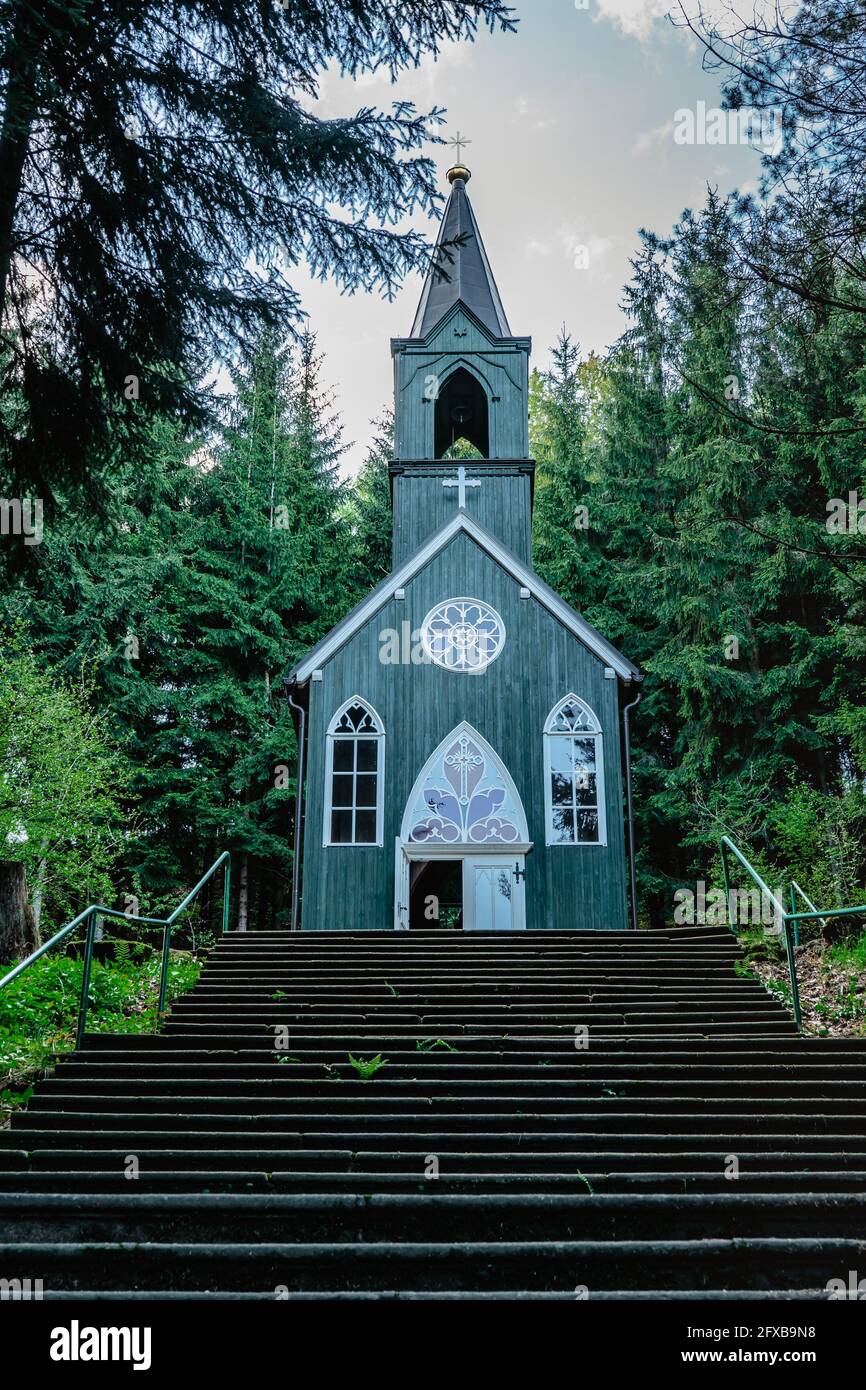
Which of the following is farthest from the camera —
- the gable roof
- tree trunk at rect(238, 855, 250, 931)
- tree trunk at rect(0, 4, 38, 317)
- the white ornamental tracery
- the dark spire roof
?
tree trunk at rect(238, 855, 250, 931)

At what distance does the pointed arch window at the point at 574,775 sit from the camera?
14.2 metres

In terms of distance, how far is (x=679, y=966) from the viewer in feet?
32.8

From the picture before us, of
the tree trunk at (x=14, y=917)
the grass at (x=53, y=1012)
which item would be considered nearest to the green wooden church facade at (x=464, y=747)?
the grass at (x=53, y=1012)

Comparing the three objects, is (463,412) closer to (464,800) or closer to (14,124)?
(464,800)

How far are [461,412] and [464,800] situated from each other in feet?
29.1

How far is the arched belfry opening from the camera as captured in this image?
1861 centimetres

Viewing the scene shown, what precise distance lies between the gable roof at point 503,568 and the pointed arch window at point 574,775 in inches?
38.2

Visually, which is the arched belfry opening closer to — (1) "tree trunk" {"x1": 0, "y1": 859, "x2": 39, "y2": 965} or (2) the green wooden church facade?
(2) the green wooden church facade

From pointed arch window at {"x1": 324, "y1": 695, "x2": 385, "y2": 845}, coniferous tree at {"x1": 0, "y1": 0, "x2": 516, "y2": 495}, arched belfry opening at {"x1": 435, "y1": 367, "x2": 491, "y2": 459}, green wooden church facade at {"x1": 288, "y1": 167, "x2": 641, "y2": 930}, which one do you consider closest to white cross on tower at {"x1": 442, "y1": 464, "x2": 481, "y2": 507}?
green wooden church facade at {"x1": 288, "y1": 167, "x2": 641, "y2": 930}

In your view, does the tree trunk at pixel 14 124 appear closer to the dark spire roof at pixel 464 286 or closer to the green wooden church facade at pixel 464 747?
the green wooden church facade at pixel 464 747

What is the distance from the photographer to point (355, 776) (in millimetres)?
14578

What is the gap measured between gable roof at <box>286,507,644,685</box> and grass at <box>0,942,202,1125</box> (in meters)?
5.57

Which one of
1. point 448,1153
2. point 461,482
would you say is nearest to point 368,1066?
point 448,1153
